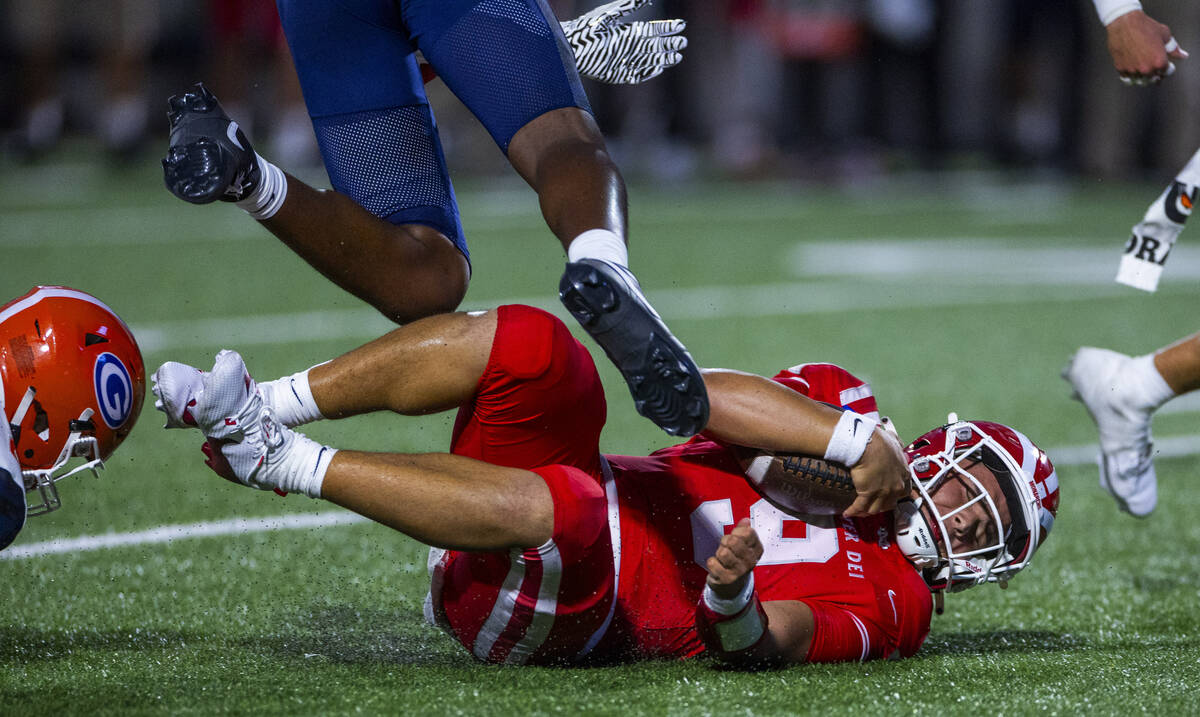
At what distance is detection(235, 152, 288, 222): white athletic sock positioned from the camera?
2.60 meters

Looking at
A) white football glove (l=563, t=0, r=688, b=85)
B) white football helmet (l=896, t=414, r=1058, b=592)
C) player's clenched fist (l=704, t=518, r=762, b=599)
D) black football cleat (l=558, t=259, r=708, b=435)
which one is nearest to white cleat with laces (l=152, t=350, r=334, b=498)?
black football cleat (l=558, t=259, r=708, b=435)

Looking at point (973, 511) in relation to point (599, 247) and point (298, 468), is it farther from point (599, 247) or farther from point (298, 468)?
point (298, 468)

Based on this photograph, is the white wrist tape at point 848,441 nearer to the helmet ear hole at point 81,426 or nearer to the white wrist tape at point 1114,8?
the white wrist tape at point 1114,8

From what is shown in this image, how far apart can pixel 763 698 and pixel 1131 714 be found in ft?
1.83

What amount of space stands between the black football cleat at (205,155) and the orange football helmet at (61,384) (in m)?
0.31

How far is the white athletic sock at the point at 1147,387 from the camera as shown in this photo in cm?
350

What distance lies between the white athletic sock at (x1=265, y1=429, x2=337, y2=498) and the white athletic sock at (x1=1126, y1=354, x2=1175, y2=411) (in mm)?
2110

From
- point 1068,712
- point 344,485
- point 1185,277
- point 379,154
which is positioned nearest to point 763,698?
point 1068,712

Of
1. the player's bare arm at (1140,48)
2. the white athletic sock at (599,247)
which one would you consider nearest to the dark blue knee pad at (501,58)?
the white athletic sock at (599,247)

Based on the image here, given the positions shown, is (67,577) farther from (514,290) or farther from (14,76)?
→ (14,76)

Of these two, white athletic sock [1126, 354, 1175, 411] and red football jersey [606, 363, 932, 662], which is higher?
white athletic sock [1126, 354, 1175, 411]

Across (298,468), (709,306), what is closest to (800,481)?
(298,468)

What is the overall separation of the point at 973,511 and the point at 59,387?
5.34 feet

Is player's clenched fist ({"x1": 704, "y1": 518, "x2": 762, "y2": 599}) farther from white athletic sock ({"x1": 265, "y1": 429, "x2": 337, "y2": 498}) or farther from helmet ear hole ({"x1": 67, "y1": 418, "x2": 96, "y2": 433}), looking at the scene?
helmet ear hole ({"x1": 67, "y1": 418, "x2": 96, "y2": 433})
